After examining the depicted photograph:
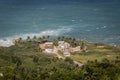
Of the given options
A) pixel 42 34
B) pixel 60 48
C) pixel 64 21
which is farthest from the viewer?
pixel 64 21

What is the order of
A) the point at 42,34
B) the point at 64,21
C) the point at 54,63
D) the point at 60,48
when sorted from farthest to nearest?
1. the point at 64,21
2. the point at 42,34
3. the point at 60,48
4. the point at 54,63

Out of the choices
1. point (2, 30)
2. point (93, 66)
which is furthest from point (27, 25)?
point (93, 66)

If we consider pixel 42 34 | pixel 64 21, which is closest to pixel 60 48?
pixel 42 34

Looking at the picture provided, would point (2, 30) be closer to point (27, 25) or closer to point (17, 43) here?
point (27, 25)

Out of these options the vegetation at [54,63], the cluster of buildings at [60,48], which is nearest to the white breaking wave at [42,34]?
the vegetation at [54,63]

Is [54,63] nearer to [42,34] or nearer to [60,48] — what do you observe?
[60,48]

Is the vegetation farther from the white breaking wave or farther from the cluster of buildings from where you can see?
the white breaking wave

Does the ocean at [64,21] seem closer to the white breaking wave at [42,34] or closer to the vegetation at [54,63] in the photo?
the white breaking wave at [42,34]

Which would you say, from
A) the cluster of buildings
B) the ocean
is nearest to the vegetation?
the cluster of buildings
